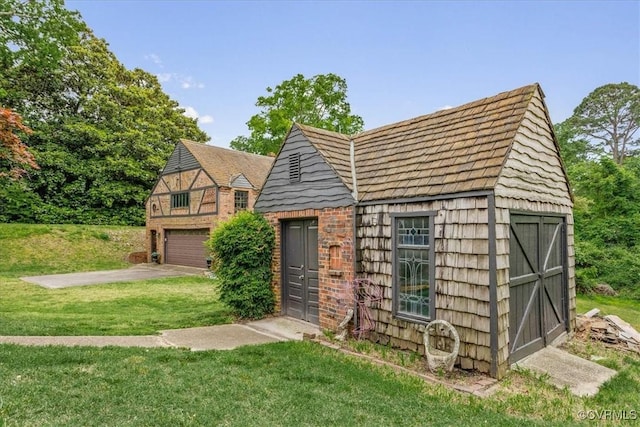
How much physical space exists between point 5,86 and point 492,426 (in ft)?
105

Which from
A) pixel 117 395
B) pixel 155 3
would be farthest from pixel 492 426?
Answer: pixel 155 3

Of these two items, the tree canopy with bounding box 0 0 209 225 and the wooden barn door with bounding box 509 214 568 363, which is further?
the tree canopy with bounding box 0 0 209 225

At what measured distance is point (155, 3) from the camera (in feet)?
40.5

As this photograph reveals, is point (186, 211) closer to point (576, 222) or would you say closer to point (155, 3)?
point (155, 3)

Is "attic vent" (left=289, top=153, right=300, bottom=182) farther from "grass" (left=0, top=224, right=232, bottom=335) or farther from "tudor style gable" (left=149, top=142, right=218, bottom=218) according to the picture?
"tudor style gable" (left=149, top=142, right=218, bottom=218)

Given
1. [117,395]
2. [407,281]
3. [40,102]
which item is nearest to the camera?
[117,395]

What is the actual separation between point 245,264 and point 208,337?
1.80 metres

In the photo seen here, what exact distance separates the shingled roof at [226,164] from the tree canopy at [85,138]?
9.03 m

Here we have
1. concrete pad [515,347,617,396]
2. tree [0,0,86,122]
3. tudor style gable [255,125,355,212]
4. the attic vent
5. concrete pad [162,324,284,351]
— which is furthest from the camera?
tree [0,0,86,122]

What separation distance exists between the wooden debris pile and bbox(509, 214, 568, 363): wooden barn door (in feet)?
2.45

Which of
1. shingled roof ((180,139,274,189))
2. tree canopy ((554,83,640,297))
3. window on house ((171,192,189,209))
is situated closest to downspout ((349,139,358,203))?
tree canopy ((554,83,640,297))

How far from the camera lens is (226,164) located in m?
20.4

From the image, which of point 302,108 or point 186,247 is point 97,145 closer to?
point 186,247

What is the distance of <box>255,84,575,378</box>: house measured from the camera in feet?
15.8
